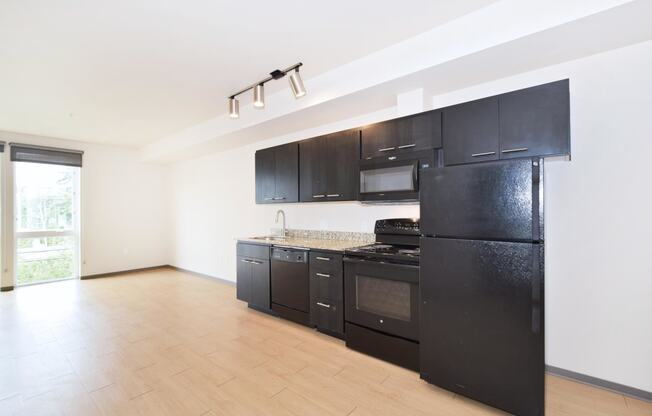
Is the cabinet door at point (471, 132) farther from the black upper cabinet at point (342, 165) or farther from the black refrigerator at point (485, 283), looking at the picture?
the black upper cabinet at point (342, 165)

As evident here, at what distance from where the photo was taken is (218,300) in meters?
4.52

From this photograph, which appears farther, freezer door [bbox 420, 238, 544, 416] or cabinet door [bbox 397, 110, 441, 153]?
cabinet door [bbox 397, 110, 441, 153]

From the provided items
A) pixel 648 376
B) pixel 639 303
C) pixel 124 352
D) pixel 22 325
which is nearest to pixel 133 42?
pixel 124 352

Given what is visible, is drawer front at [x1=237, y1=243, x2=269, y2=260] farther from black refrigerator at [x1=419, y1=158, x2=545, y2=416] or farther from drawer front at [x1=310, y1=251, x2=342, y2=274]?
black refrigerator at [x1=419, y1=158, x2=545, y2=416]

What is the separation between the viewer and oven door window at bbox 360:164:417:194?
274 cm

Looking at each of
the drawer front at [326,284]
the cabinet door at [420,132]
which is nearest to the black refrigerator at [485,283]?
the cabinet door at [420,132]

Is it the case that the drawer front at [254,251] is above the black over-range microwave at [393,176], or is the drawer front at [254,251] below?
below

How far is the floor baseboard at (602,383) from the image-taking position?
2092mm

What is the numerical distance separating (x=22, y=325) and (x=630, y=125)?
6223mm

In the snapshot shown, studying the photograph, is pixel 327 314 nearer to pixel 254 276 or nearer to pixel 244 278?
pixel 254 276

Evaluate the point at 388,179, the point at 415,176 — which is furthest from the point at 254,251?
the point at 415,176

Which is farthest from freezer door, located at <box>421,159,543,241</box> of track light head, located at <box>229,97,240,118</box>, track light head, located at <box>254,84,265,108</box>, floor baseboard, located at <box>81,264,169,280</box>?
floor baseboard, located at <box>81,264,169,280</box>

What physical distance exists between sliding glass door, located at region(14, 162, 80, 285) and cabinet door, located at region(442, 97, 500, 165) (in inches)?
268

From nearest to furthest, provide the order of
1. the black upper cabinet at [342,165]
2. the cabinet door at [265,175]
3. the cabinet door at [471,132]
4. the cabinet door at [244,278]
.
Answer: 1. the cabinet door at [471,132]
2. the black upper cabinet at [342,165]
3. the cabinet door at [244,278]
4. the cabinet door at [265,175]
